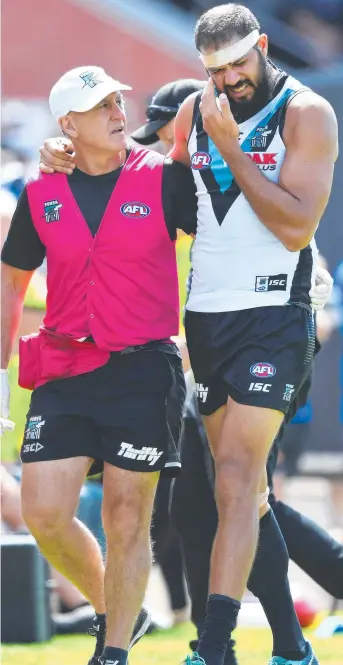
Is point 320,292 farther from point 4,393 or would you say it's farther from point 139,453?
point 4,393

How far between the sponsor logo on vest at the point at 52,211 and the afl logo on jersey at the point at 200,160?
53 centimetres

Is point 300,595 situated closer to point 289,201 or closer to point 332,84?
point 289,201

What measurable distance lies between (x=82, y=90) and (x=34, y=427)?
1297mm

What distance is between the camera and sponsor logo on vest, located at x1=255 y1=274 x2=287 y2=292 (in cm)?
501

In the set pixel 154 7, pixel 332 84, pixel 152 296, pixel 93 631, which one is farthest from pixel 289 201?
pixel 154 7

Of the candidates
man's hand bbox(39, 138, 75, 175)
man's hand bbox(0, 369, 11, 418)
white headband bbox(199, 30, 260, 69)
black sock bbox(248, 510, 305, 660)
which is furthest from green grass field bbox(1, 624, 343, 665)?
white headband bbox(199, 30, 260, 69)

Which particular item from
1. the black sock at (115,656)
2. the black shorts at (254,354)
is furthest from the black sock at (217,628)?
the black shorts at (254,354)

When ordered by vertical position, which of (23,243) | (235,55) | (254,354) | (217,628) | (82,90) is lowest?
(217,628)

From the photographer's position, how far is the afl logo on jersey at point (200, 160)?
5113mm

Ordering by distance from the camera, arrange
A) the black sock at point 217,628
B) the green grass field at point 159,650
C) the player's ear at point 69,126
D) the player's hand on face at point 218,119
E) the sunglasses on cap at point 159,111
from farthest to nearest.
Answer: the sunglasses on cap at point 159,111 → the green grass field at point 159,650 → the player's ear at point 69,126 → the player's hand on face at point 218,119 → the black sock at point 217,628

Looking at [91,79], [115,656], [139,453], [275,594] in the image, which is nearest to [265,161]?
[91,79]

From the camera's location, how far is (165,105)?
20.3ft

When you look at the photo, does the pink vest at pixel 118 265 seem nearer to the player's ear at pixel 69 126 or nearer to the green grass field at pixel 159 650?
the player's ear at pixel 69 126

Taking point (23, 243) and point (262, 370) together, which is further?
point (23, 243)
